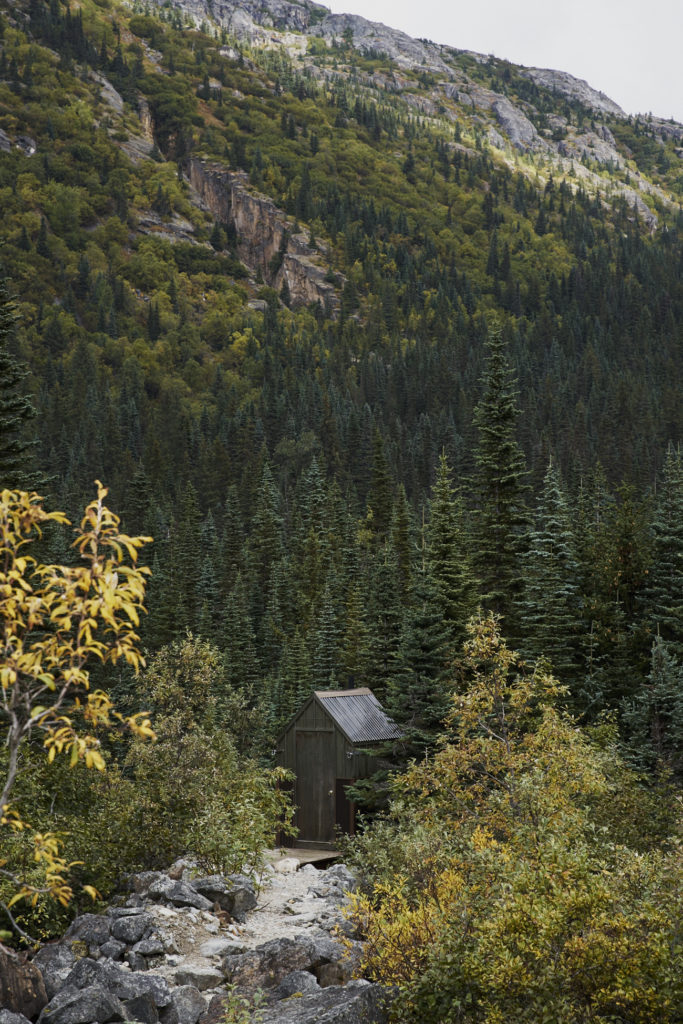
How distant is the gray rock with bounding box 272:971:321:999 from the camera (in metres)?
18.4

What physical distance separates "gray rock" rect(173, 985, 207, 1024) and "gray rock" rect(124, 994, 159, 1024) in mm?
462

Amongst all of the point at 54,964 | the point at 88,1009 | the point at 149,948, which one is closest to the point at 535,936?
the point at 88,1009

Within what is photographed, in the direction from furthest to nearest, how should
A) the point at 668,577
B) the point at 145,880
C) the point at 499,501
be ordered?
the point at 499,501
the point at 668,577
the point at 145,880

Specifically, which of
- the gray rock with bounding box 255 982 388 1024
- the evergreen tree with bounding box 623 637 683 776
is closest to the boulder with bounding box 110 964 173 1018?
the gray rock with bounding box 255 982 388 1024

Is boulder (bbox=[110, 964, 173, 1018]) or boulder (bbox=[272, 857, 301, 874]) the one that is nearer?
boulder (bbox=[110, 964, 173, 1018])

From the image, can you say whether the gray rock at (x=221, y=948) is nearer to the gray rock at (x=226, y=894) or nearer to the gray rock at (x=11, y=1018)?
the gray rock at (x=226, y=894)

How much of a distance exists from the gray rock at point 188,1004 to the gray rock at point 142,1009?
46 centimetres

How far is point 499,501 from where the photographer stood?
45.9 meters

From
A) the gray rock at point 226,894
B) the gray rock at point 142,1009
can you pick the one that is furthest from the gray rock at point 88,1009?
the gray rock at point 226,894

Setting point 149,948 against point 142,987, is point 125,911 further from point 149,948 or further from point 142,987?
point 142,987

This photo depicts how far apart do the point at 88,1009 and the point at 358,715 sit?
1262 inches

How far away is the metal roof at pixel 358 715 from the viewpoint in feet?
158

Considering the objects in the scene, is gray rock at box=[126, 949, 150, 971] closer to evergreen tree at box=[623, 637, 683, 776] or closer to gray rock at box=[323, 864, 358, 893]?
gray rock at box=[323, 864, 358, 893]

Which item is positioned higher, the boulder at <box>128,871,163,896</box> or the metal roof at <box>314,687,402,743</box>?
the boulder at <box>128,871,163,896</box>
